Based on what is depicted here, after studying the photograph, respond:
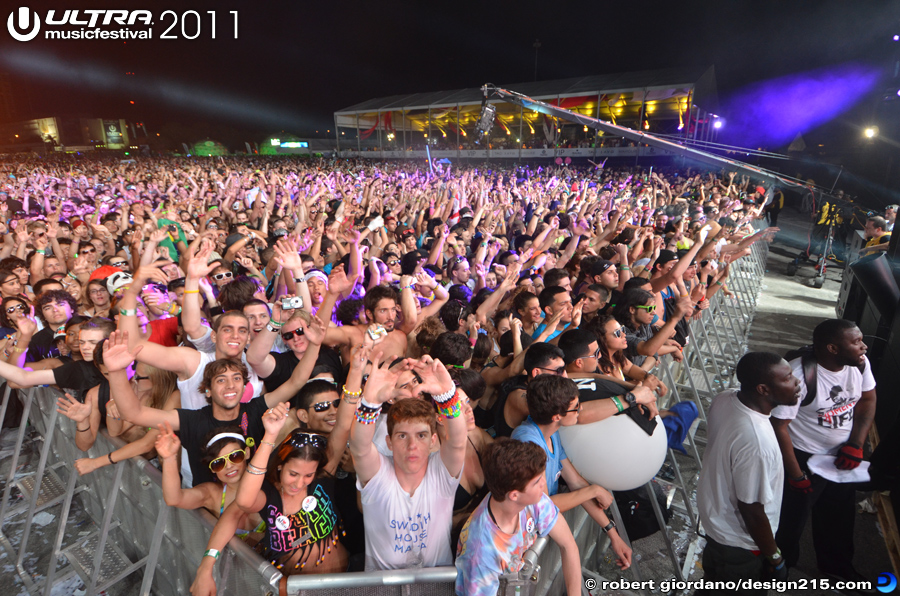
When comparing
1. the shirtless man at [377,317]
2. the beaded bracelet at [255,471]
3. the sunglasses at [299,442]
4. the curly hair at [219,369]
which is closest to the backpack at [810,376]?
the shirtless man at [377,317]

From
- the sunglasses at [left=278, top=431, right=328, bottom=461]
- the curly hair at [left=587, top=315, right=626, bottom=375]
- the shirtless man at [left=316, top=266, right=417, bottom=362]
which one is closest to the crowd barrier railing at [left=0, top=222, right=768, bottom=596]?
the sunglasses at [left=278, top=431, right=328, bottom=461]

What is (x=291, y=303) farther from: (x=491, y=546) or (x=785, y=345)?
(x=785, y=345)

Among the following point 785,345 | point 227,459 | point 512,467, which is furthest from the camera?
point 785,345

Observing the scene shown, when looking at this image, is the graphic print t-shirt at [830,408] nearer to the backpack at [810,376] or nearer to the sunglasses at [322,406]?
the backpack at [810,376]

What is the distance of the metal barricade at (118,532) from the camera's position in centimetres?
206

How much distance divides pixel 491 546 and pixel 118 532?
10.0 ft

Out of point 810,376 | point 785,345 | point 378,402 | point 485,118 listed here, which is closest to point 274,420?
point 378,402

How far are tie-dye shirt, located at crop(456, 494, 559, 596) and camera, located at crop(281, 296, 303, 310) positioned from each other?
1.95 m

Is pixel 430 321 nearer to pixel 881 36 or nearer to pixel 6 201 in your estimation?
pixel 6 201

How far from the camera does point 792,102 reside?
29062mm

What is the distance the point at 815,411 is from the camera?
9.91 feet

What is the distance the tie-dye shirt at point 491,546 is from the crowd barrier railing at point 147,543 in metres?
0.08

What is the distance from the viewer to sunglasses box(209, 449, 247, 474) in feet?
7.47

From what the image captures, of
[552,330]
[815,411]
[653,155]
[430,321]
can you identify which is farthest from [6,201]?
[653,155]
